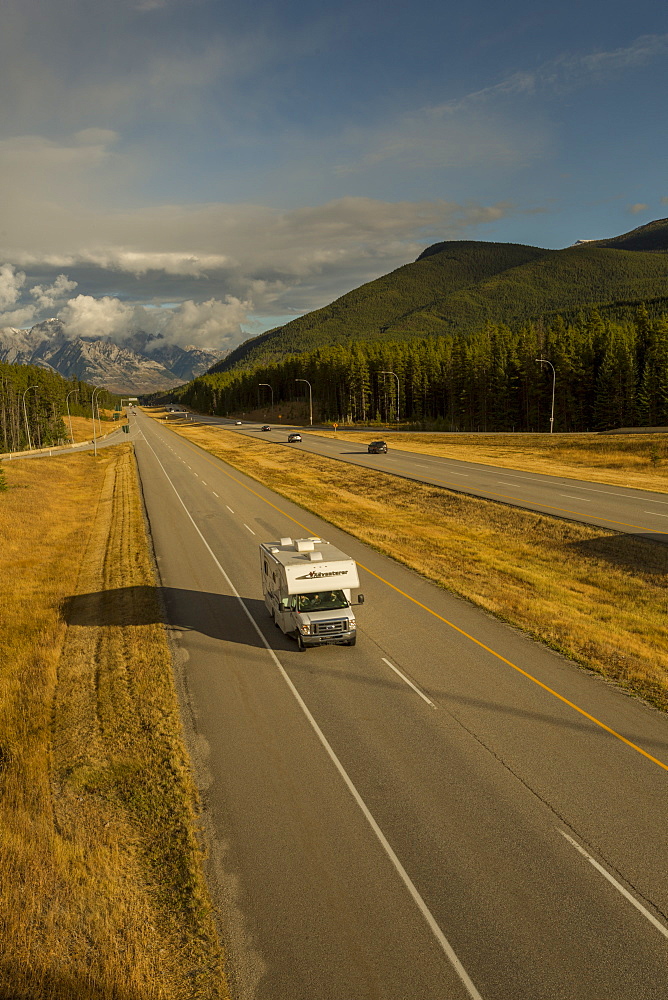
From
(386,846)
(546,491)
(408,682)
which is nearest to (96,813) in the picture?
(386,846)

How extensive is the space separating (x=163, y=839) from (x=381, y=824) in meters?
3.96

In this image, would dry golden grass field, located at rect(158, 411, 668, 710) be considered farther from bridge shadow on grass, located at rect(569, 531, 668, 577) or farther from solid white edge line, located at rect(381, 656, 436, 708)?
solid white edge line, located at rect(381, 656, 436, 708)

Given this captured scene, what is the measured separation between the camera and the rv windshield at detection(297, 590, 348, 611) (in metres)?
18.1

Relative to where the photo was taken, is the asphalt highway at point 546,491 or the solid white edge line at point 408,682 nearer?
the solid white edge line at point 408,682

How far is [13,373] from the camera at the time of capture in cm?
14250

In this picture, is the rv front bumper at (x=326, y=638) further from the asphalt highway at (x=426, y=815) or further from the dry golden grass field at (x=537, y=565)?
the dry golden grass field at (x=537, y=565)

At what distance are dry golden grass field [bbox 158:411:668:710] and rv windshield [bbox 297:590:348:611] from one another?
6.65 metres

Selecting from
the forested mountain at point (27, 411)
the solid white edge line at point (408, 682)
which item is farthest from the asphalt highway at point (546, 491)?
the forested mountain at point (27, 411)

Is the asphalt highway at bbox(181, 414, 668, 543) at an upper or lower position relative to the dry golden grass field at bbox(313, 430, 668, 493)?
lower

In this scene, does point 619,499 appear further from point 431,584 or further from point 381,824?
point 381,824

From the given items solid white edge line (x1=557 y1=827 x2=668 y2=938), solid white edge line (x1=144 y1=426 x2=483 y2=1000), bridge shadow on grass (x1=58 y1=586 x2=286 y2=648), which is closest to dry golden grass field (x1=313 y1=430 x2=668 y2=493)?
bridge shadow on grass (x1=58 y1=586 x2=286 y2=648)

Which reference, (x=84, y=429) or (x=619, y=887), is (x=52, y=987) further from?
(x=84, y=429)

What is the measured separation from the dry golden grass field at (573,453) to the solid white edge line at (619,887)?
39.5 m

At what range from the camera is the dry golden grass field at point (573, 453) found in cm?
5150
